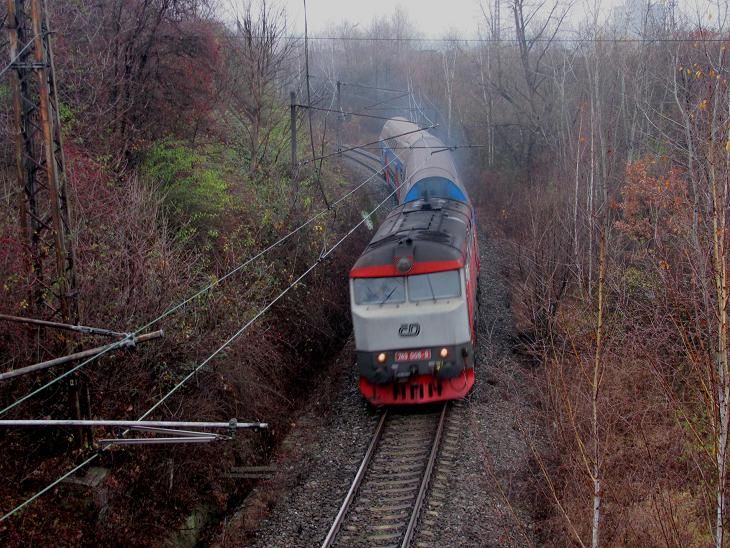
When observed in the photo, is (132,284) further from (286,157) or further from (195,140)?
(286,157)

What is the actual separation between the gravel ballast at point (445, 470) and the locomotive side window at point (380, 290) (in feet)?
7.43

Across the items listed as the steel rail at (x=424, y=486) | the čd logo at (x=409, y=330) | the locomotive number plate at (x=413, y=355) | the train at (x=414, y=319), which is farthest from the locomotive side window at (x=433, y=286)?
the steel rail at (x=424, y=486)

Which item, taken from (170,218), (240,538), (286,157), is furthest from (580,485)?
(286,157)

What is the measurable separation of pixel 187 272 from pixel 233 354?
1828 mm

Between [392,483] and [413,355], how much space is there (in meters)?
2.28

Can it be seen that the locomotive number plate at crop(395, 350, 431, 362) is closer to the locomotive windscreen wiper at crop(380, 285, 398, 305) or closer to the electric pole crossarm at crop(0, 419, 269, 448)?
the locomotive windscreen wiper at crop(380, 285, 398, 305)

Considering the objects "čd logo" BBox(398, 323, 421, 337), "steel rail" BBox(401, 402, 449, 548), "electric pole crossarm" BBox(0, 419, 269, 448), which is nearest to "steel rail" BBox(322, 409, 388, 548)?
"steel rail" BBox(401, 402, 449, 548)

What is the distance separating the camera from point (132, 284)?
10352 millimetres

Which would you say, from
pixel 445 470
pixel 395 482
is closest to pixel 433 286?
pixel 445 470

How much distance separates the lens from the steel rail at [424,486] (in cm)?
910

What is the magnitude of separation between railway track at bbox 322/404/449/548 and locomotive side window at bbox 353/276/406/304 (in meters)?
2.19

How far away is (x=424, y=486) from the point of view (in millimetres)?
10188

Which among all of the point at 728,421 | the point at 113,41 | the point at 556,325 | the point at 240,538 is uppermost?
the point at 113,41

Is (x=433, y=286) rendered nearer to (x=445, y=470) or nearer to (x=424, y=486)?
(x=445, y=470)
